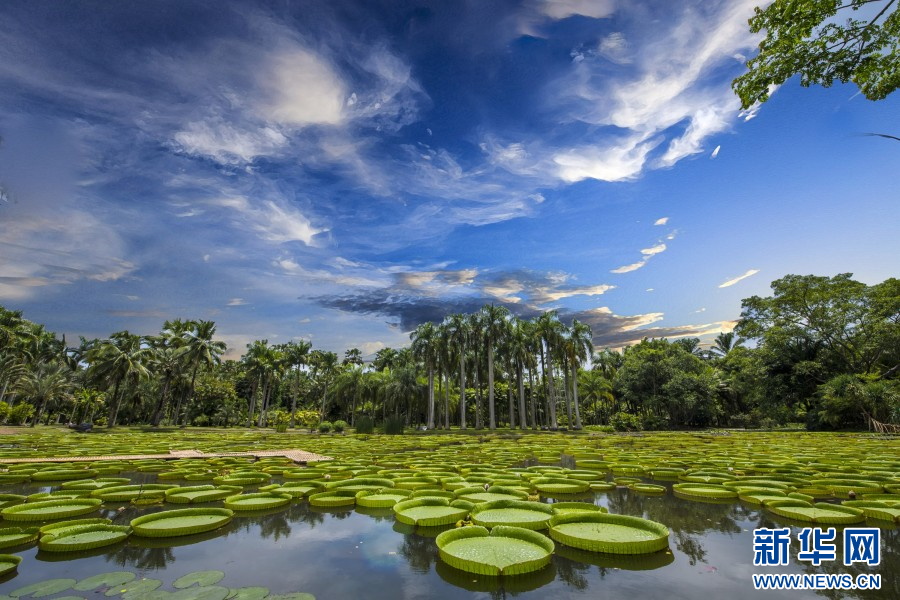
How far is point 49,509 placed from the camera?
5922 mm

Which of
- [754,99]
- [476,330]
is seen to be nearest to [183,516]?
[754,99]

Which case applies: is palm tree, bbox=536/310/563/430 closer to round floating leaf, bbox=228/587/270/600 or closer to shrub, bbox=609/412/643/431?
shrub, bbox=609/412/643/431

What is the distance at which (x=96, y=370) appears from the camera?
126 ft

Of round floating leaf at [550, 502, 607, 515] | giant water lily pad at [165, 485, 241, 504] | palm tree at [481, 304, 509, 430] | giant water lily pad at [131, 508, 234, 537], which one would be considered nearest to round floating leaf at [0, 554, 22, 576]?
giant water lily pad at [131, 508, 234, 537]

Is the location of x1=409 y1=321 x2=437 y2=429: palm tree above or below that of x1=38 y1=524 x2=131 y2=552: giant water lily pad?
above

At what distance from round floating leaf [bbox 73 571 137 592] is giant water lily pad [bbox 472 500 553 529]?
397cm

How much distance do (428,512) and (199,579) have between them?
3132 mm

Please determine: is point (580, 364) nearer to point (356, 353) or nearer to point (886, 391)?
point (886, 391)

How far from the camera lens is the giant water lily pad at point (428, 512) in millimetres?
5427

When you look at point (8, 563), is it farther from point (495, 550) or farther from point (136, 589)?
point (495, 550)

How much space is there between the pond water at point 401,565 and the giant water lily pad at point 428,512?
0.16 meters

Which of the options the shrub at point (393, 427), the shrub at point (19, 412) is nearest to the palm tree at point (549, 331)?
the shrub at point (393, 427)

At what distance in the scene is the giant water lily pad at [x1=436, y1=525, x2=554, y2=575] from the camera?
3.81m

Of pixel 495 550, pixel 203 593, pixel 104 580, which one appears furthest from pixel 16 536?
pixel 495 550
